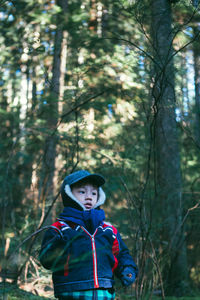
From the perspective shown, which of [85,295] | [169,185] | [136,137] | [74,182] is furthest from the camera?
[136,137]

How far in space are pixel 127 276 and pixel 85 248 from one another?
1.41 ft

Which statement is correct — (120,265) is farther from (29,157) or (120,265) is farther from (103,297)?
(29,157)

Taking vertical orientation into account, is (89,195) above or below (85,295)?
above

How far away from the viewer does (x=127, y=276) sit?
2.80 m

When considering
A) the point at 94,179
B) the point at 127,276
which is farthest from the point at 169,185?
the point at 127,276

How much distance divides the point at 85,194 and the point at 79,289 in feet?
2.71

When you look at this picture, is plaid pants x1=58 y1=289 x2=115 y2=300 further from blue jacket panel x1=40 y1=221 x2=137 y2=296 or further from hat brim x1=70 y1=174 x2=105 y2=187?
hat brim x1=70 y1=174 x2=105 y2=187

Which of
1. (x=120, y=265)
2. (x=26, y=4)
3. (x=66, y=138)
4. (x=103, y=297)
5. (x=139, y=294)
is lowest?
(x=139, y=294)

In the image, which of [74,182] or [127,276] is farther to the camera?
[74,182]

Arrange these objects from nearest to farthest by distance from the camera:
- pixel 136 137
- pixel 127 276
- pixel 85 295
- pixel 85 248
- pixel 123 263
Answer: pixel 85 295
pixel 85 248
pixel 127 276
pixel 123 263
pixel 136 137

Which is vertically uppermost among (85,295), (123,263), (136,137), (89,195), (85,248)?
(136,137)

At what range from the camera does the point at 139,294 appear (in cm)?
356

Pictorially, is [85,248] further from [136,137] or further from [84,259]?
[136,137]

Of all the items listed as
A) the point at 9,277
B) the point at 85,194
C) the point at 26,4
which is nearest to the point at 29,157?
the point at 26,4
